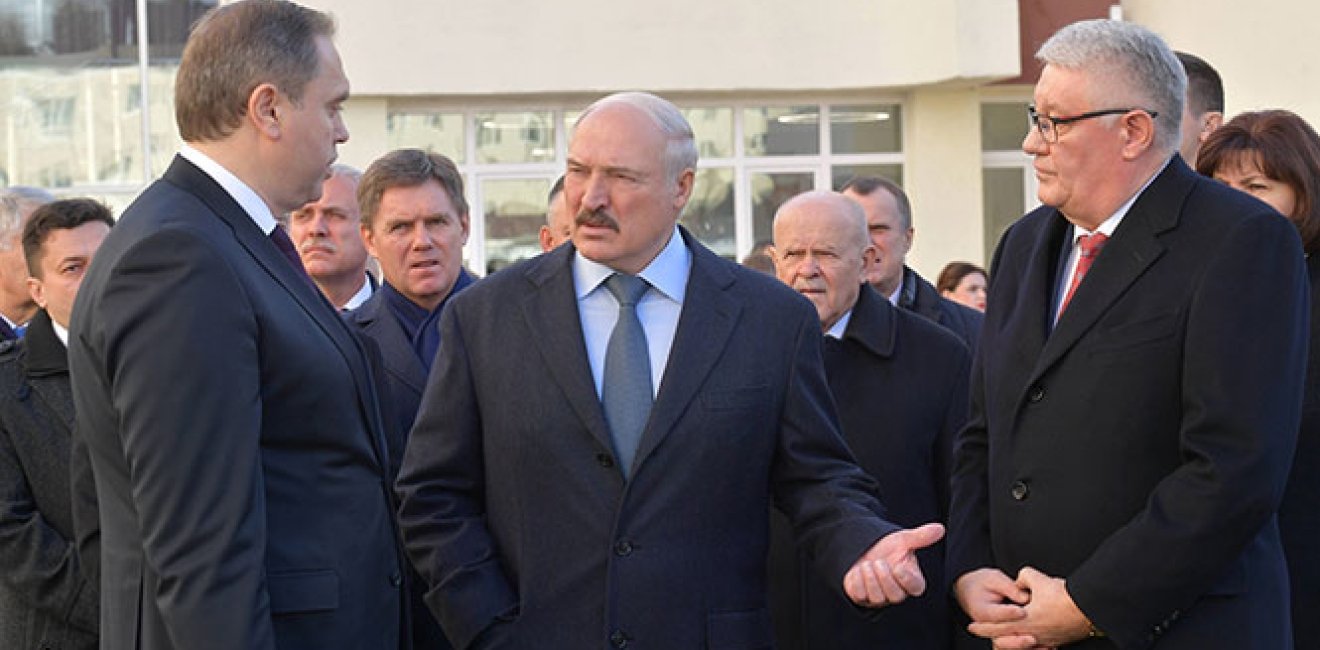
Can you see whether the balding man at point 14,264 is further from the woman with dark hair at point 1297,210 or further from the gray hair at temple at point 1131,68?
the woman with dark hair at point 1297,210

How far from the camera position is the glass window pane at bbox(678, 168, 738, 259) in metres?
20.3

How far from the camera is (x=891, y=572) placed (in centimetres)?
414

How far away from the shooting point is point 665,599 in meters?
4.32

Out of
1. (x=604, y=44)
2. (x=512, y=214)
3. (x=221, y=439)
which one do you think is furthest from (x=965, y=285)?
(x=512, y=214)

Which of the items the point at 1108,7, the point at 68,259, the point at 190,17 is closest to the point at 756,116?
the point at 1108,7

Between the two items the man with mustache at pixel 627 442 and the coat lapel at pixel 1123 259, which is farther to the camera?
the man with mustache at pixel 627 442

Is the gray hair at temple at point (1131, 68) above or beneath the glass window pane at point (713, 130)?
beneath

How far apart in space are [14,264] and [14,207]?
0.94ft

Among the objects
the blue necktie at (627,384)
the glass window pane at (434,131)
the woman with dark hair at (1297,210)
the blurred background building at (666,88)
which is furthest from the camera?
the glass window pane at (434,131)

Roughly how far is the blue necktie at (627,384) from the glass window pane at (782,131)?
15747 millimetres

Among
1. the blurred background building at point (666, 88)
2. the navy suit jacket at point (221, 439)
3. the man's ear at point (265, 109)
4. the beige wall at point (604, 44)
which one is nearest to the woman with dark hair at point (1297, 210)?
the navy suit jacket at point (221, 439)

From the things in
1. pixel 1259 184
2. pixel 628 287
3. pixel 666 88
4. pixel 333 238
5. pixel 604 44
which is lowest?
pixel 628 287

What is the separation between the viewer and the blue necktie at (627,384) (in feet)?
14.4

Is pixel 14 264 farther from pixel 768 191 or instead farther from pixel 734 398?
pixel 768 191
